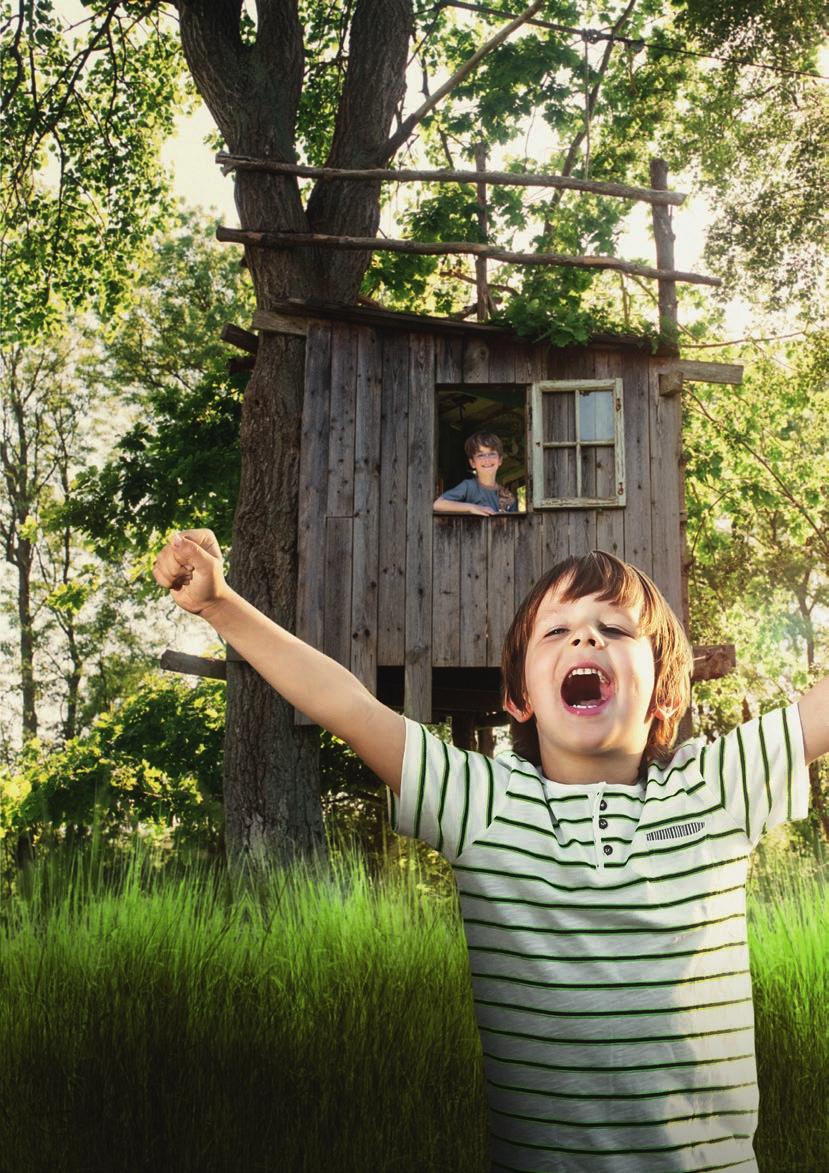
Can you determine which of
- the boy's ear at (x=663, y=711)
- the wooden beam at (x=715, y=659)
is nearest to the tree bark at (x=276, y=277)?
the wooden beam at (x=715, y=659)

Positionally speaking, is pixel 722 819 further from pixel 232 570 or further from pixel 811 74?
pixel 811 74

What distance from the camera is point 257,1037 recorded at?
3004mm

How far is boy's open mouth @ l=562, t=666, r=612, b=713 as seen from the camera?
81.4 inches

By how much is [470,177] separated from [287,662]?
746 centimetres

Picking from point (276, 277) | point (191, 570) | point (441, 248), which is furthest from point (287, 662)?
point (276, 277)

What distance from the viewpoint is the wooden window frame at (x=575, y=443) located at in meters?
9.30

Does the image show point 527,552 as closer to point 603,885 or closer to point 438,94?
point 438,94

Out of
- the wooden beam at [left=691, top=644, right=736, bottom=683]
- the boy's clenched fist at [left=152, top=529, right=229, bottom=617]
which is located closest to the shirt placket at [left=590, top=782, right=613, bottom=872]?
the boy's clenched fist at [left=152, top=529, right=229, bottom=617]

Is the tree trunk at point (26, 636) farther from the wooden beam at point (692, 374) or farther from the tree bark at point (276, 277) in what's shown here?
the wooden beam at point (692, 374)

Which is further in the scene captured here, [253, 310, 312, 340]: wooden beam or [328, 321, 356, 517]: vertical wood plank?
[253, 310, 312, 340]: wooden beam

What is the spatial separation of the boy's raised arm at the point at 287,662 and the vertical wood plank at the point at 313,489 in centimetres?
692

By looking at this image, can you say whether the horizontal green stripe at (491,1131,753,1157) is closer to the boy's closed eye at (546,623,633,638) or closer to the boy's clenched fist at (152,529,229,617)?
the boy's closed eye at (546,623,633,638)

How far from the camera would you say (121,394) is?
78.3ft

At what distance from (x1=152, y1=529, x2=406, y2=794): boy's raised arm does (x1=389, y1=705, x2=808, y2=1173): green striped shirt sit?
0.18ft
